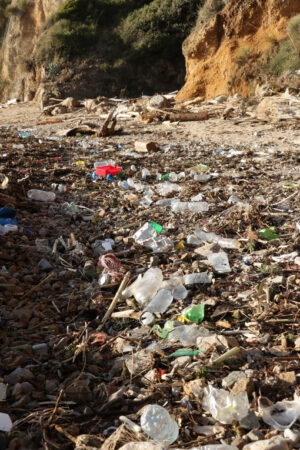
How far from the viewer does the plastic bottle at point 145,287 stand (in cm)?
227

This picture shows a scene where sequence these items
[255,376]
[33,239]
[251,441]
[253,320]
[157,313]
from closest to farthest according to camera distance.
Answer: [251,441], [255,376], [253,320], [157,313], [33,239]

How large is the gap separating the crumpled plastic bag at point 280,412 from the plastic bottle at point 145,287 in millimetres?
992

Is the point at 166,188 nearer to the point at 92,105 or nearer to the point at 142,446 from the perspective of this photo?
the point at 142,446

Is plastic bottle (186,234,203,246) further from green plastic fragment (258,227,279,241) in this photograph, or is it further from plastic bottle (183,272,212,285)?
plastic bottle (183,272,212,285)

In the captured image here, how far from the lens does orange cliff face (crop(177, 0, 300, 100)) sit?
1113 centimetres

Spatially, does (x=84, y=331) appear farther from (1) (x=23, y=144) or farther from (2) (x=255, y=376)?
(1) (x=23, y=144)

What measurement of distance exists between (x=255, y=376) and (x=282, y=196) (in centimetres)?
245

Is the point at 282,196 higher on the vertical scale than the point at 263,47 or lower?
lower

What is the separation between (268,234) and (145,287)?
1.09 meters

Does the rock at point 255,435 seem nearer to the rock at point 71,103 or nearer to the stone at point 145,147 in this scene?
the stone at point 145,147

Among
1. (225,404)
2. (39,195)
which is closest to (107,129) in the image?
(39,195)

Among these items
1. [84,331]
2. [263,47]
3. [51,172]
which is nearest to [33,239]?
[84,331]

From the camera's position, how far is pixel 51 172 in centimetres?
486

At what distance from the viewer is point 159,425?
1.34 meters
